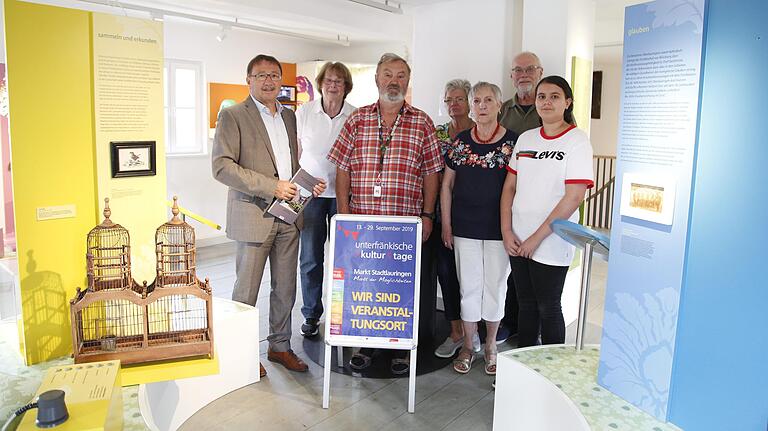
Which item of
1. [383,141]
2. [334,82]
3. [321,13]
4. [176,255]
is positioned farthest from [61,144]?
[321,13]

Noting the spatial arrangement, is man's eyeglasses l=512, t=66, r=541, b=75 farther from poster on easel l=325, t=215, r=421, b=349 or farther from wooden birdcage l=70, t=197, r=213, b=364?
wooden birdcage l=70, t=197, r=213, b=364

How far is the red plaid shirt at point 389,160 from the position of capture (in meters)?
3.45

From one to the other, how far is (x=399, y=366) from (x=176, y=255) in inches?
65.0

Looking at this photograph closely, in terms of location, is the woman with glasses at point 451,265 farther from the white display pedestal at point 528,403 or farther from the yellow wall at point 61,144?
the yellow wall at point 61,144

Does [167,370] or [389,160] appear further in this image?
[389,160]

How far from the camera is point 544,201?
3.15 meters

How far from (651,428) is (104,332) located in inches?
85.5

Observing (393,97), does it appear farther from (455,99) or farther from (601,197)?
(601,197)

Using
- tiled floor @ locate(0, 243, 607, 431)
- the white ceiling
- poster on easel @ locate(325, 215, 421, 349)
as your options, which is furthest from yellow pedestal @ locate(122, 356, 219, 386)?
the white ceiling

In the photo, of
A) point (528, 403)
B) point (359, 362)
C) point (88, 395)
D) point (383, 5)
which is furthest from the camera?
point (383, 5)

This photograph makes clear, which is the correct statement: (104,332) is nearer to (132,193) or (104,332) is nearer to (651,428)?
(132,193)

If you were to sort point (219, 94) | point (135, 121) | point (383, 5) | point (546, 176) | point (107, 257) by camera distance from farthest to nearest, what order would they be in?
point (219, 94) < point (383, 5) < point (546, 176) < point (135, 121) < point (107, 257)

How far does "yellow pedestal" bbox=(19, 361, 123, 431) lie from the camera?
171 cm

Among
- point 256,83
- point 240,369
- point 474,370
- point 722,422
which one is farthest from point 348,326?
point 722,422
